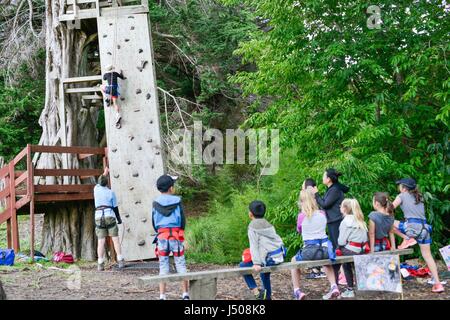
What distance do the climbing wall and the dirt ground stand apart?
4.41 ft

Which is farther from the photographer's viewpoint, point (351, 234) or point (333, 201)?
point (333, 201)

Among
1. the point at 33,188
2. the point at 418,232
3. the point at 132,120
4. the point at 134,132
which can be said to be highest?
the point at 132,120

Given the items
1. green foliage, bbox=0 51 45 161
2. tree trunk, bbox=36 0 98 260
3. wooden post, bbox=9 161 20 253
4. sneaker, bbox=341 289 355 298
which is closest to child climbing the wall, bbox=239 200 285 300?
sneaker, bbox=341 289 355 298

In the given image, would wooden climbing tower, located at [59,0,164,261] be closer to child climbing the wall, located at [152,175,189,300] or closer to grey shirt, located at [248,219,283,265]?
child climbing the wall, located at [152,175,189,300]

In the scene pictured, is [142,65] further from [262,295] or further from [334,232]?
[262,295]

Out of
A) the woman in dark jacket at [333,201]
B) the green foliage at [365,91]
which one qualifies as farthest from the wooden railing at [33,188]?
the woman in dark jacket at [333,201]

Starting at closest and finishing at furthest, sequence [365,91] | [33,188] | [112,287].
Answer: [112,287]
[365,91]
[33,188]

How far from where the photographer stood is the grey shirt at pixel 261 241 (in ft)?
20.1

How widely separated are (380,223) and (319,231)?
1222 mm

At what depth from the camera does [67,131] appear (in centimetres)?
1239

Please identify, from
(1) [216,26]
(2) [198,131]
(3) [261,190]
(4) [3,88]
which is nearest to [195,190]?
(2) [198,131]

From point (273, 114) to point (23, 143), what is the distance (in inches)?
414

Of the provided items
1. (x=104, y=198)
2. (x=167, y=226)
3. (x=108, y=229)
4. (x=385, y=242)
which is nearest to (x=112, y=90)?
(x=104, y=198)
